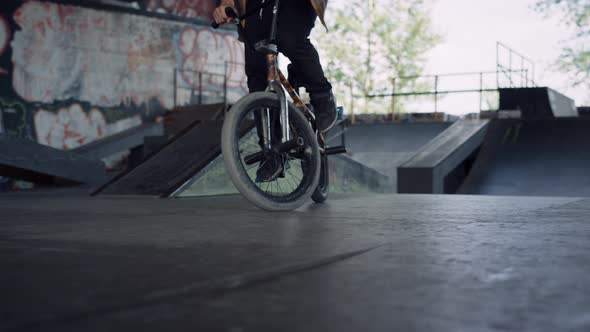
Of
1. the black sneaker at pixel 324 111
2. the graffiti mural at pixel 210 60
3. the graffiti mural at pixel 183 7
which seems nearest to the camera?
the black sneaker at pixel 324 111

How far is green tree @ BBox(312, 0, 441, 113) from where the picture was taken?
114ft

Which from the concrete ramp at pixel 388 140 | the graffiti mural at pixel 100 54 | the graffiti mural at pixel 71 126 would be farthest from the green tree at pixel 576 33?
the graffiti mural at pixel 71 126

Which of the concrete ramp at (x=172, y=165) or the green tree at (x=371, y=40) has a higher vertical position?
the green tree at (x=371, y=40)

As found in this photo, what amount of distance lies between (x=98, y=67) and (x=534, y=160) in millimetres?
10559

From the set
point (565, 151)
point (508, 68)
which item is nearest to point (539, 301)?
point (565, 151)

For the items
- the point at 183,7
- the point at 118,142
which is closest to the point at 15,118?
the point at 118,142

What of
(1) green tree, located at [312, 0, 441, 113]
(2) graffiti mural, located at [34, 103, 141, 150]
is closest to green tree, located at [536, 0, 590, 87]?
(1) green tree, located at [312, 0, 441, 113]

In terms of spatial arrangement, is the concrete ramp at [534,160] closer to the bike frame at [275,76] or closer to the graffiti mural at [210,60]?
the bike frame at [275,76]

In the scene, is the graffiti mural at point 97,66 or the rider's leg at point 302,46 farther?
the graffiti mural at point 97,66

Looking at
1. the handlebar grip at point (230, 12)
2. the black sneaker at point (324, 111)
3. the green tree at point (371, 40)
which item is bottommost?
the black sneaker at point (324, 111)

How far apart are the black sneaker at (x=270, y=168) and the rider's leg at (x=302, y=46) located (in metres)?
0.66

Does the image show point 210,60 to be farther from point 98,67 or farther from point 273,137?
point 273,137

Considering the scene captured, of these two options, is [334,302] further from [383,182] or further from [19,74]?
[19,74]

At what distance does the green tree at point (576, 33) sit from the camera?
28219 millimetres
